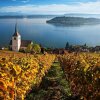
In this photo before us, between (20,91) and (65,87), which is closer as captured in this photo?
(20,91)

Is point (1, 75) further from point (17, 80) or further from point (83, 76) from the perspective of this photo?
point (83, 76)

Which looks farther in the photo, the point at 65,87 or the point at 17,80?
the point at 65,87

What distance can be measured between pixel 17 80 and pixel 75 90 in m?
9.02

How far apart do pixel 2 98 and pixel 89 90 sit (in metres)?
8.20

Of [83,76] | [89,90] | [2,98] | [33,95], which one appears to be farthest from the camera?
[33,95]

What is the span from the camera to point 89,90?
22.9m

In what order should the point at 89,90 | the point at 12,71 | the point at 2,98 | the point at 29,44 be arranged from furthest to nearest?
the point at 29,44 → the point at 89,90 → the point at 12,71 → the point at 2,98

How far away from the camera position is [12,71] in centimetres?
2069

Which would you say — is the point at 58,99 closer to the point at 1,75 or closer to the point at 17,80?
the point at 17,80

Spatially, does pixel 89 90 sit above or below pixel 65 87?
above

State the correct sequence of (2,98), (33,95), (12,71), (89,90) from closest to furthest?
1. (2,98)
2. (12,71)
3. (89,90)
4. (33,95)

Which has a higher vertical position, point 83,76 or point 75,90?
point 83,76

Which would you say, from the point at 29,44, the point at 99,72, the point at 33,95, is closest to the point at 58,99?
the point at 33,95

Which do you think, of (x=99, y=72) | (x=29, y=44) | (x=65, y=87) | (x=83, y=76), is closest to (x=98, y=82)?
(x=99, y=72)
